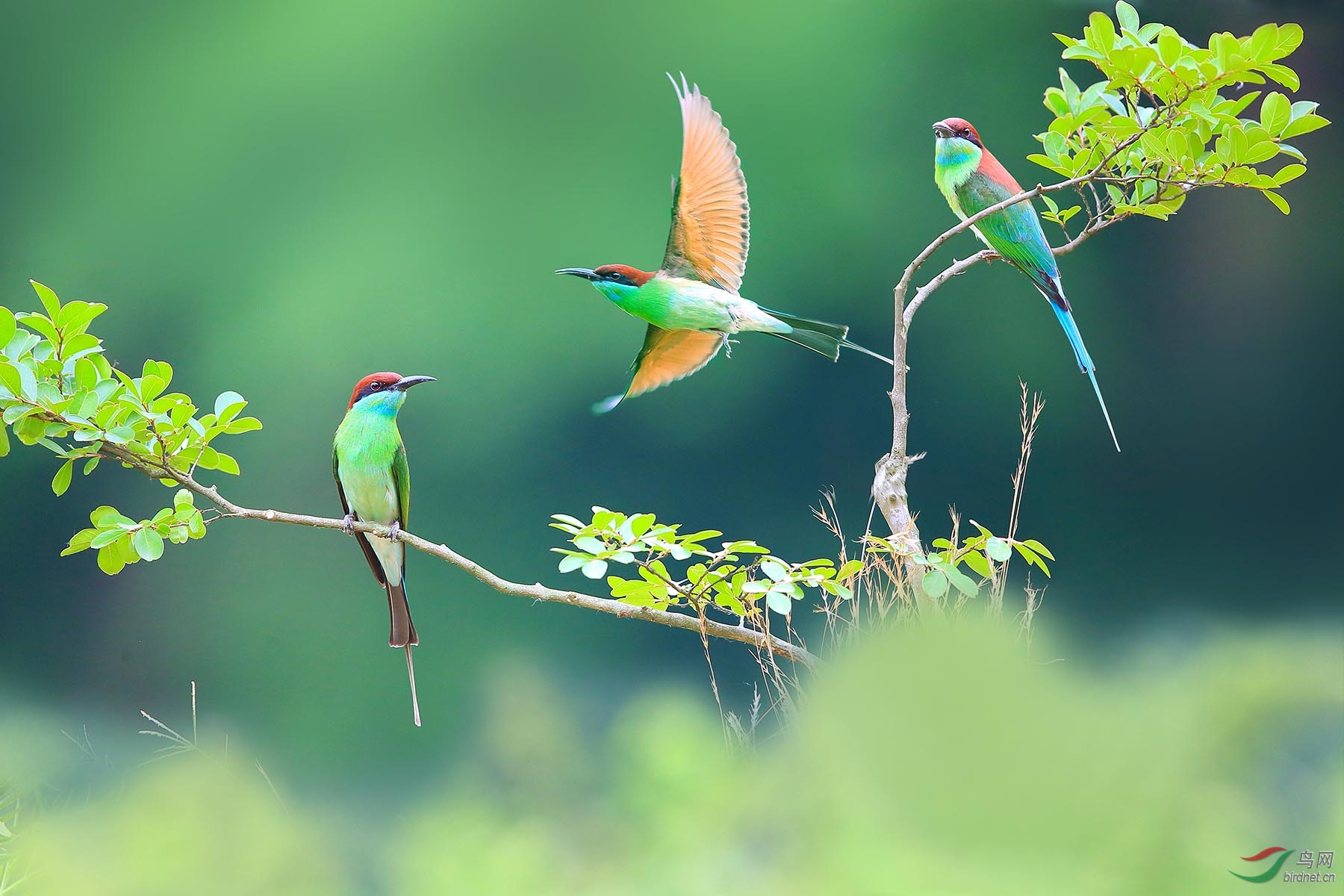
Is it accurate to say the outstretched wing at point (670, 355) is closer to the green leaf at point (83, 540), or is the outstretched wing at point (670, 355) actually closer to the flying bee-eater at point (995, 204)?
the flying bee-eater at point (995, 204)

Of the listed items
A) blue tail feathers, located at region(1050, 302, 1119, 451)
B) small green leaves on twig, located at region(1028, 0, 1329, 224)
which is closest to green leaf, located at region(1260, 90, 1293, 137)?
small green leaves on twig, located at region(1028, 0, 1329, 224)

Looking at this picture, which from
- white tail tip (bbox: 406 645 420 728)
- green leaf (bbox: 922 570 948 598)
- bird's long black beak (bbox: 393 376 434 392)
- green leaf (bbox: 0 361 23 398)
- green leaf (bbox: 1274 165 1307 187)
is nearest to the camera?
green leaf (bbox: 0 361 23 398)

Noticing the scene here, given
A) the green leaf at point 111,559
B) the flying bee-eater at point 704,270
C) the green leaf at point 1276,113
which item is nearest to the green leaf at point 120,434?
the green leaf at point 111,559

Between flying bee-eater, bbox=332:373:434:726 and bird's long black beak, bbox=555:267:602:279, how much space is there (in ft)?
1.26

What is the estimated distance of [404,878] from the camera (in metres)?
2.23

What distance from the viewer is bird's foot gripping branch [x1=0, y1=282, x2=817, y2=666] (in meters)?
1.60

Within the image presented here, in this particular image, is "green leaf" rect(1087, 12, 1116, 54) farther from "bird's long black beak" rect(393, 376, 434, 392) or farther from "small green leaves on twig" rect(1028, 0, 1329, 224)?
"bird's long black beak" rect(393, 376, 434, 392)

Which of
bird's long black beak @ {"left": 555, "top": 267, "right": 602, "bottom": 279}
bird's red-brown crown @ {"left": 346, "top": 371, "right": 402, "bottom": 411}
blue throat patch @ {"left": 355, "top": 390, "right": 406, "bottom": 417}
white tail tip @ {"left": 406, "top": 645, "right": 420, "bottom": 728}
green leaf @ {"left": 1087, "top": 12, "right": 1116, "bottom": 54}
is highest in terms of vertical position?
green leaf @ {"left": 1087, "top": 12, "right": 1116, "bottom": 54}

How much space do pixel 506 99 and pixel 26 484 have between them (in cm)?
134

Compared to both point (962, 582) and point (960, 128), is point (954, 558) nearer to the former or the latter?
point (962, 582)

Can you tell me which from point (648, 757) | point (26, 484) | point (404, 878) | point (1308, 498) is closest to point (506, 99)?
point (26, 484)

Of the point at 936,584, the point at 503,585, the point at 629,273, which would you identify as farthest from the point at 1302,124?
the point at 503,585

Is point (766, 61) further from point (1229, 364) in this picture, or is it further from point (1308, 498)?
point (1308, 498)

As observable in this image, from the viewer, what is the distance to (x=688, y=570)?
181cm
